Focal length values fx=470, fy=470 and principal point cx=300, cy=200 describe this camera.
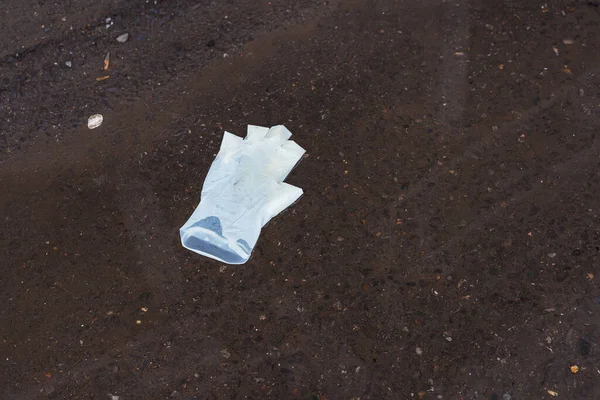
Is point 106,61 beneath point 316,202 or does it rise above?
above

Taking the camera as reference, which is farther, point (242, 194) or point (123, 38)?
point (123, 38)

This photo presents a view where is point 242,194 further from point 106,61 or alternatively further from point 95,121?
point 106,61

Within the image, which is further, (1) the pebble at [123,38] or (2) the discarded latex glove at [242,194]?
(1) the pebble at [123,38]

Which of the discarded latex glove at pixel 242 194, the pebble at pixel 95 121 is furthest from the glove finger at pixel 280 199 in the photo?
the pebble at pixel 95 121

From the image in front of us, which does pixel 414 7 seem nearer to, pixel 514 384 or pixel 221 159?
pixel 221 159

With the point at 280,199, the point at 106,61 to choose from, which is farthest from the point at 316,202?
the point at 106,61

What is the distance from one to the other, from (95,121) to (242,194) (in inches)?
40.8

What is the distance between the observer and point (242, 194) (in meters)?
2.54

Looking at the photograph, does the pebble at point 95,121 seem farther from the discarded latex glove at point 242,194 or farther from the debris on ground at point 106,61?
the discarded latex glove at point 242,194

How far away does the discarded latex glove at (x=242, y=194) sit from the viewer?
8.00 ft

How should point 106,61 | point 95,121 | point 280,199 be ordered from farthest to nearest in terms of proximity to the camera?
point 106,61
point 95,121
point 280,199

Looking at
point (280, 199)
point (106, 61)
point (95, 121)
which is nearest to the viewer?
point (280, 199)

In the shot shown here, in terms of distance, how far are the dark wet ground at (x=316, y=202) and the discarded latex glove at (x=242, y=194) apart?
0.23ft

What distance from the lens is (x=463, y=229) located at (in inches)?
95.0
